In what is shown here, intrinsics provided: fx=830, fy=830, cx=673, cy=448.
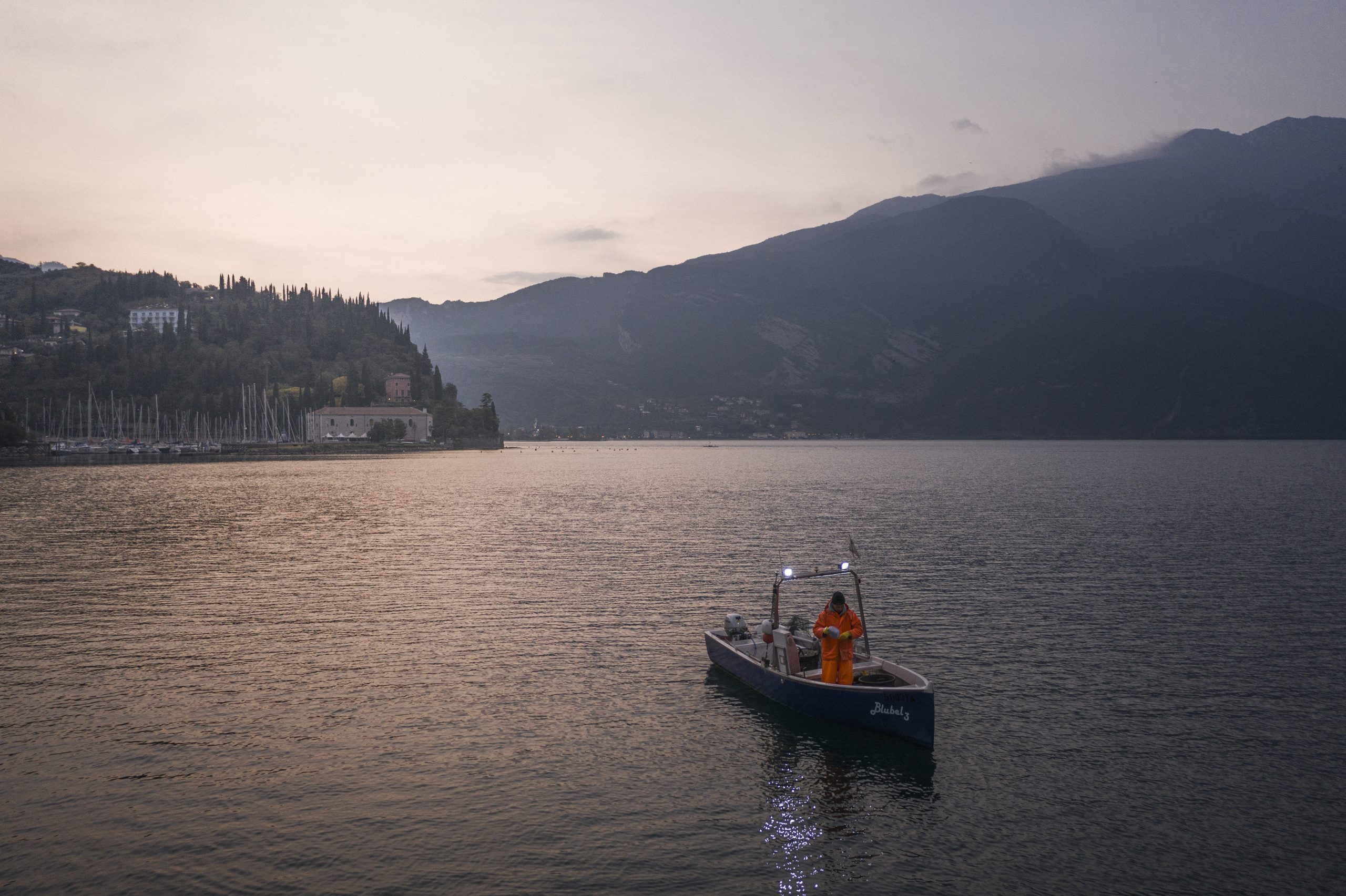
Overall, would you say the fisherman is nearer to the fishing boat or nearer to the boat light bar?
the fishing boat

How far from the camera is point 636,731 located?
79.0 ft

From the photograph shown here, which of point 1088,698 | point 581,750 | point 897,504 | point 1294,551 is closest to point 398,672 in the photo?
point 581,750

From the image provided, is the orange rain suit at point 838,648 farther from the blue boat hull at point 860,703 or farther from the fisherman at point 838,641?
the blue boat hull at point 860,703

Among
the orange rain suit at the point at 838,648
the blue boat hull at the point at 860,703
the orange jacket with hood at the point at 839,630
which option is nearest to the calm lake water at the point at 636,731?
the blue boat hull at the point at 860,703

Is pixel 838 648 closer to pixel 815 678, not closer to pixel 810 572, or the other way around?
pixel 815 678

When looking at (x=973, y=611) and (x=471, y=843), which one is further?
(x=973, y=611)

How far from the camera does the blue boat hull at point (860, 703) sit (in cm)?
2250

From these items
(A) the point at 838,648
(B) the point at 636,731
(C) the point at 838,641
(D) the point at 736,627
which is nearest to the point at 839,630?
(C) the point at 838,641

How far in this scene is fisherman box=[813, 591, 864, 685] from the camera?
24.2 meters

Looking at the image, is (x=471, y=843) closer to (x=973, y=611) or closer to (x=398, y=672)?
(x=398, y=672)

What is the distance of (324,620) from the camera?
39.1 m

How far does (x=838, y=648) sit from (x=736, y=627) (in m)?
6.73

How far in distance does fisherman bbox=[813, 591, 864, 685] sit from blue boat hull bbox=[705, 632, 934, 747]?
59cm

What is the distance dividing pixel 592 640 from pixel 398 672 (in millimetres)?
8158
